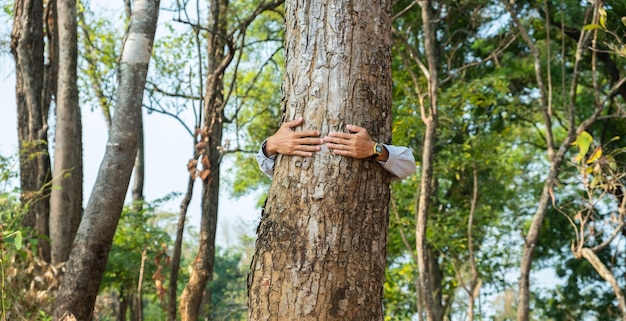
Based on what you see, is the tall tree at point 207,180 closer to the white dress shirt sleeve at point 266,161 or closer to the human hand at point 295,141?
the white dress shirt sleeve at point 266,161

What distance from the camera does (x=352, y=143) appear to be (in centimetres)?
312

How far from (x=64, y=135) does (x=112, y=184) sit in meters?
1.87

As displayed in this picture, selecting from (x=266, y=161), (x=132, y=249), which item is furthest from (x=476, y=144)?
(x=266, y=161)

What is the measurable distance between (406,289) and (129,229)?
6.41 metres

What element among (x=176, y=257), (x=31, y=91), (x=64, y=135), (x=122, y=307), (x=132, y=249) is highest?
(x=31, y=91)

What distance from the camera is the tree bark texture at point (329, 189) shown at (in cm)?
302

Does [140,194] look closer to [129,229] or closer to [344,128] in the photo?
[129,229]

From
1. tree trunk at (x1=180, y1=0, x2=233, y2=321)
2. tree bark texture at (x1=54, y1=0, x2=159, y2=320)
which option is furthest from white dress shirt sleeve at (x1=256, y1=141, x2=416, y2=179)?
tree trunk at (x1=180, y1=0, x2=233, y2=321)

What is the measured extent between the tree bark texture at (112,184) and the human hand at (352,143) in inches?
147

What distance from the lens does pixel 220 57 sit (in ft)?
36.9

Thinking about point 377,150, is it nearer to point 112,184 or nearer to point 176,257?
point 112,184

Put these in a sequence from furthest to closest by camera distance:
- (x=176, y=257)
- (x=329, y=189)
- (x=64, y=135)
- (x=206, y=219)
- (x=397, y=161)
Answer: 1. (x=206, y=219)
2. (x=176, y=257)
3. (x=64, y=135)
4. (x=397, y=161)
5. (x=329, y=189)

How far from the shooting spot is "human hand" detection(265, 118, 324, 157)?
3158 millimetres

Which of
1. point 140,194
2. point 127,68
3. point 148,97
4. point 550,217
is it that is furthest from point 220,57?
point 550,217
